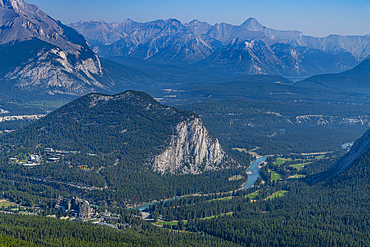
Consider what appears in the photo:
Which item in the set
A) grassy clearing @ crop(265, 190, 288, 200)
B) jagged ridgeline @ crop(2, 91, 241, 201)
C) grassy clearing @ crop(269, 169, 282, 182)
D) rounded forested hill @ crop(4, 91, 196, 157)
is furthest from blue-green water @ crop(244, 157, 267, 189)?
rounded forested hill @ crop(4, 91, 196, 157)

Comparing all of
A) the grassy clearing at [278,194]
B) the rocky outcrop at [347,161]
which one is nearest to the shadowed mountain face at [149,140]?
the grassy clearing at [278,194]

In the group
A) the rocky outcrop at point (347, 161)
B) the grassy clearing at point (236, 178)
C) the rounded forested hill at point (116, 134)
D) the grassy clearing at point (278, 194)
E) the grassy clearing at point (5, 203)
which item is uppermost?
the rounded forested hill at point (116, 134)

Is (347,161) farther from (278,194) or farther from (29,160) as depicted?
(29,160)

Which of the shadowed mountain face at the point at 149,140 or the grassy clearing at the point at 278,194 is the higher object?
the shadowed mountain face at the point at 149,140

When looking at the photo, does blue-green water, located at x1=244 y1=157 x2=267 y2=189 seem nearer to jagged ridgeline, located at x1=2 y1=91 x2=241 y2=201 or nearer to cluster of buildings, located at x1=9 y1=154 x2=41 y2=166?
jagged ridgeline, located at x1=2 y1=91 x2=241 y2=201

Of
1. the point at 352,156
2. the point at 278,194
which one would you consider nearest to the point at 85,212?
the point at 278,194

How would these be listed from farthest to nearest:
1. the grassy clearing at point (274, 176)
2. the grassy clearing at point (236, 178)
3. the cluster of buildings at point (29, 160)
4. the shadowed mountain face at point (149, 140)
→ 1. the grassy clearing at point (274, 176)
2. the shadowed mountain face at point (149, 140)
3. the grassy clearing at point (236, 178)
4. the cluster of buildings at point (29, 160)

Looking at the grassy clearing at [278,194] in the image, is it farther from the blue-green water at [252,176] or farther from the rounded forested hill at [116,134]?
the rounded forested hill at [116,134]

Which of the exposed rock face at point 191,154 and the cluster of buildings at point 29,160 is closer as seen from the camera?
the cluster of buildings at point 29,160
